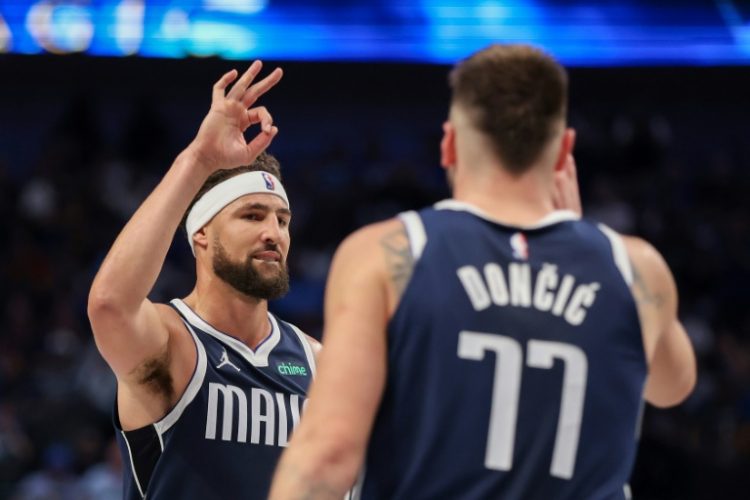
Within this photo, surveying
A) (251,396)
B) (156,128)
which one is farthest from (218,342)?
(156,128)

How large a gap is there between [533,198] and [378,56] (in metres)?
10.3

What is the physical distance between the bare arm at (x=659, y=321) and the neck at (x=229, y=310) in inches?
82.2

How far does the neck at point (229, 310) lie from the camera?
4785 millimetres

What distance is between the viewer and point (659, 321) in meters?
2.87

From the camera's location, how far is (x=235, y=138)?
4.05m

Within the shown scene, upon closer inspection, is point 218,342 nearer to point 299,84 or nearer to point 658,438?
point 658,438

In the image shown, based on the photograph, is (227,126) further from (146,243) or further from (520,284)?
(520,284)

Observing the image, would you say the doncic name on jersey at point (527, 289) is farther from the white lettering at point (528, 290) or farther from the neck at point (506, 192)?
the neck at point (506, 192)

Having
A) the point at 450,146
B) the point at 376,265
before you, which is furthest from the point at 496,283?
the point at 450,146

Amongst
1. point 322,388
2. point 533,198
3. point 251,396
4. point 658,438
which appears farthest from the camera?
point 658,438

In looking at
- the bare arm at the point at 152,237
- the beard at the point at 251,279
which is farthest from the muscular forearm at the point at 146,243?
the beard at the point at 251,279

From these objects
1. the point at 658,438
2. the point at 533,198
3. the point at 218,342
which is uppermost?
the point at 533,198

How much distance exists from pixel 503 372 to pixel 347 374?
0.35m

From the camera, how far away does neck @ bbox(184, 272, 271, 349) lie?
4785 millimetres
